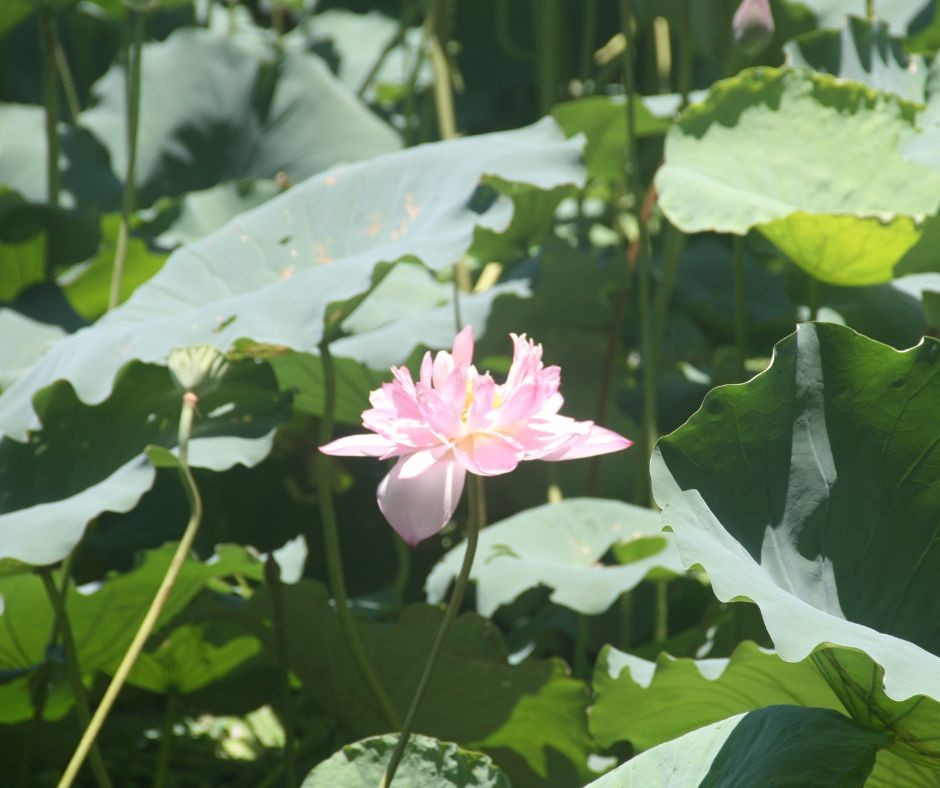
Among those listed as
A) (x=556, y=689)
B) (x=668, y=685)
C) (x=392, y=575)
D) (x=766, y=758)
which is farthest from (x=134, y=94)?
(x=766, y=758)

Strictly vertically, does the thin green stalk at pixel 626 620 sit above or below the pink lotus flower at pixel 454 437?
below

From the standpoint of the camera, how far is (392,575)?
192 centimetres

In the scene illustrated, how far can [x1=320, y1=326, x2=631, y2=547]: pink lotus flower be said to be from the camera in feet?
2.43

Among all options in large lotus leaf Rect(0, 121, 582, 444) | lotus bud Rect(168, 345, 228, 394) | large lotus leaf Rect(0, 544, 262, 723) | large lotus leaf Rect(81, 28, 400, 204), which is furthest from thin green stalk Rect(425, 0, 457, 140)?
lotus bud Rect(168, 345, 228, 394)

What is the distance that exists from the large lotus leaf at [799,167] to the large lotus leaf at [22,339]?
3.17 ft

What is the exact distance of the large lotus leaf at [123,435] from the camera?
3.96 feet

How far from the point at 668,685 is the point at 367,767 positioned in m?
0.30

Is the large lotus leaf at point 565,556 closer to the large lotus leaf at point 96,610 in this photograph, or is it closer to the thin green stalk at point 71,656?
the large lotus leaf at point 96,610

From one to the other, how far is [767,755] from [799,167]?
2.84ft

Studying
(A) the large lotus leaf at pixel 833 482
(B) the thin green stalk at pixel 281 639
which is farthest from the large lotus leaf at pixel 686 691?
(B) the thin green stalk at pixel 281 639

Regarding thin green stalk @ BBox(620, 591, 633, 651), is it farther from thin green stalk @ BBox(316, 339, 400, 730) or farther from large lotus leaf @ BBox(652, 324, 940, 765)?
large lotus leaf @ BBox(652, 324, 940, 765)

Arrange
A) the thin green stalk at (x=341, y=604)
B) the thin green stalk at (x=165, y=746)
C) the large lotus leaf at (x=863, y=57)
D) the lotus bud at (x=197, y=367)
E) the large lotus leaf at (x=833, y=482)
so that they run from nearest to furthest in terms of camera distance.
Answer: the large lotus leaf at (x=833, y=482) → the lotus bud at (x=197, y=367) → the thin green stalk at (x=341, y=604) → the thin green stalk at (x=165, y=746) → the large lotus leaf at (x=863, y=57)

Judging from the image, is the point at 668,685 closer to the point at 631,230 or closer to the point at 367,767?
the point at 367,767

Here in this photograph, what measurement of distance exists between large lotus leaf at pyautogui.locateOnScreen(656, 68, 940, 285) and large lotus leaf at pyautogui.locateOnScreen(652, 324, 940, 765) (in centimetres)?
40
